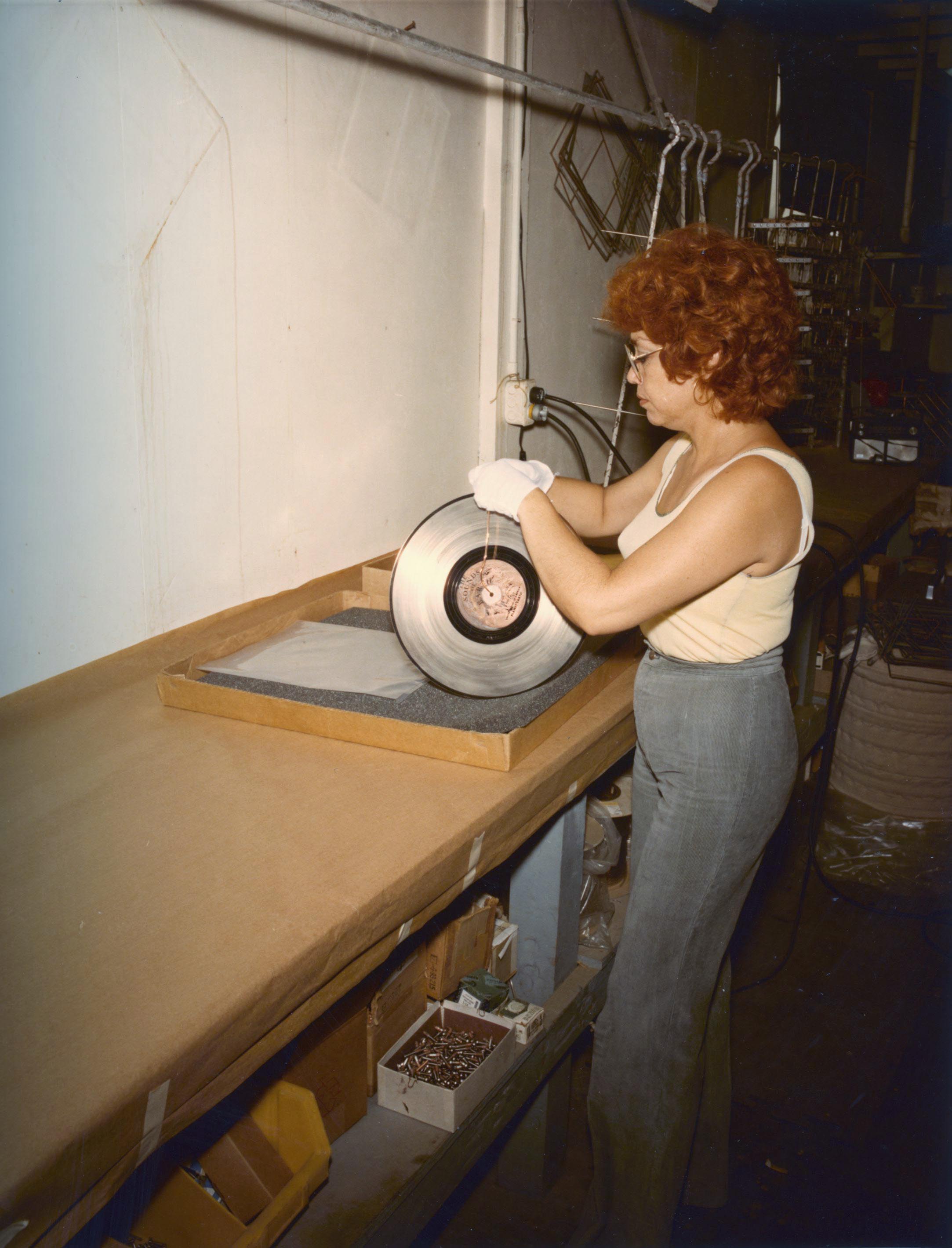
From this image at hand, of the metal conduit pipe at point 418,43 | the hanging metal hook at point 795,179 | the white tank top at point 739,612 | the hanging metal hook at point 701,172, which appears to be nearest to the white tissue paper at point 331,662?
the white tank top at point 739,612

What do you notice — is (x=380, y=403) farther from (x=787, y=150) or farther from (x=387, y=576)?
(x=787, y=150)

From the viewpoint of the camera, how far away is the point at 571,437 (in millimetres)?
2914

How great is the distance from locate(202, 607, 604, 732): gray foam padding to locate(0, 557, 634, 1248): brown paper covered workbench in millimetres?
60

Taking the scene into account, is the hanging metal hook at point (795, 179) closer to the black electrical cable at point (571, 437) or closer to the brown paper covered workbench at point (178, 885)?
the black electrical cable at point (571, 437)

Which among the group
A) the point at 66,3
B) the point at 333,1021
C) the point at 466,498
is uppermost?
the point at 66,3

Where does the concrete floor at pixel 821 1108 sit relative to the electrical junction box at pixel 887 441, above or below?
below

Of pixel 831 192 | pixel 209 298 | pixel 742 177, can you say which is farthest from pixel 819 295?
pixel 209 298

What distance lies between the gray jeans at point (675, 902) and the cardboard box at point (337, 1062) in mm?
379

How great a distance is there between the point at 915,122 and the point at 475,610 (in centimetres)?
470

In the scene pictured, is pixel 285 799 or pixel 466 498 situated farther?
pixel 466 498

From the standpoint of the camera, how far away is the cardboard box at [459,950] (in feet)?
5.42

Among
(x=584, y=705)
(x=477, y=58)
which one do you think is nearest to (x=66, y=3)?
(x=477, y=58)

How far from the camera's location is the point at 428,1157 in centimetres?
135

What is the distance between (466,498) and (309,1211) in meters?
1.05
